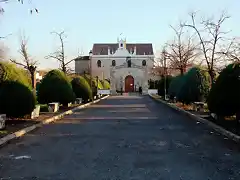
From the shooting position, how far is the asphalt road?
7.90m

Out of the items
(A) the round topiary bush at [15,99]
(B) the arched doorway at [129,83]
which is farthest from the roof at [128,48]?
(A) the round topiary bush at [15,99]

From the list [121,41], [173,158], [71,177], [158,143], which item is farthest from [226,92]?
[121,41]

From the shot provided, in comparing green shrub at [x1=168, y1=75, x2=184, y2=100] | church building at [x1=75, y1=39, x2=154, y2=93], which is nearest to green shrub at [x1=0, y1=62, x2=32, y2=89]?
green shrub at [x1=168, y1=75, x2=184, y2=100]

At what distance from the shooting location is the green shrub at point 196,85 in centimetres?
2977

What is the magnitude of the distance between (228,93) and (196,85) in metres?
11.8

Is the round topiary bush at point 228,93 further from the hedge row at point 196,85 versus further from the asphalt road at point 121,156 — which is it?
the hedge row at point 196,85

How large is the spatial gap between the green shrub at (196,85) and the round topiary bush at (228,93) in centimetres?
1074

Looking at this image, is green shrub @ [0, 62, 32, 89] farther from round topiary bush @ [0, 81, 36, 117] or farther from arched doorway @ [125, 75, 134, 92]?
arched doorway @ [125, 75, 134, 92]

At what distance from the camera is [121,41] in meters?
126

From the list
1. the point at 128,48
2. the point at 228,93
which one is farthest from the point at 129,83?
the point at 228,93

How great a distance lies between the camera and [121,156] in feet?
32.9

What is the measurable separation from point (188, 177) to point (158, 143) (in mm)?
4814

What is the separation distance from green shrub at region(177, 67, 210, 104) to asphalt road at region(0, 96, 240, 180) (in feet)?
48.6

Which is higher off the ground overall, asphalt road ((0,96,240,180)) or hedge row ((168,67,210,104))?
hedge row ((168,67,210,104))
